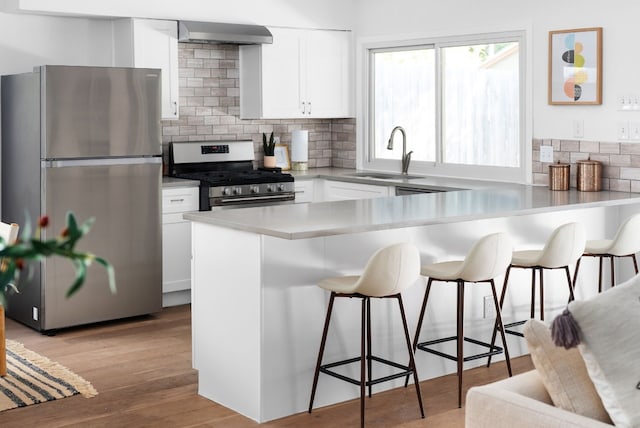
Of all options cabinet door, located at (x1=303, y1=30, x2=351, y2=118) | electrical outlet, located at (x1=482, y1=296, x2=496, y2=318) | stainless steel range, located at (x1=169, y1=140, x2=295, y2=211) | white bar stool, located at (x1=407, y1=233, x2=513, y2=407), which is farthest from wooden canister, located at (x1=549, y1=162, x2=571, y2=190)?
cabinet door, located at (x1=303, y1=30, x2=351, y2=118)

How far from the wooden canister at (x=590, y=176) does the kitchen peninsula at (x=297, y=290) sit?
0.72 m

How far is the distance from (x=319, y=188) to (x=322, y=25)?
131 cm

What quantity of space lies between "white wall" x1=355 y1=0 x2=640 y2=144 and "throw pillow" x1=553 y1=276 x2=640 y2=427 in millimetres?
3351

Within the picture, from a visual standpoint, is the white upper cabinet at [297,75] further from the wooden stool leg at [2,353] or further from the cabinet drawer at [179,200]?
the wooden stool leg at [2,353]

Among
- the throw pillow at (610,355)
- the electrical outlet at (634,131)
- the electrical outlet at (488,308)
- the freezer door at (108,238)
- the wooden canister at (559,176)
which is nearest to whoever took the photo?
the throw pillow at (610,355)

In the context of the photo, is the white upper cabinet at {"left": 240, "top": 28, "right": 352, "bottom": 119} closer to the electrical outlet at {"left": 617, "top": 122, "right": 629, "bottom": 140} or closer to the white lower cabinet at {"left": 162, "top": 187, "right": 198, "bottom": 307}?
the white lower cabinet at {"left": 162, "top": 187, "right": 198, "bottom": 307}

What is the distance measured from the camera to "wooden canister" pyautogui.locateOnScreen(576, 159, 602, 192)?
537 cm

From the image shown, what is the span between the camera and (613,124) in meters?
5.37

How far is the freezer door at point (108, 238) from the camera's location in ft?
17.6

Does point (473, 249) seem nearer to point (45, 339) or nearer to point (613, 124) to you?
point (613, 124)

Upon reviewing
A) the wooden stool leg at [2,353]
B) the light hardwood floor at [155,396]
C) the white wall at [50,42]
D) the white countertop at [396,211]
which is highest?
the white wall at [50,42]

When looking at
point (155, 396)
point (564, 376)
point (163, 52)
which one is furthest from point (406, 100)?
point (564, 376)

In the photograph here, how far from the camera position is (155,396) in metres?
4.24

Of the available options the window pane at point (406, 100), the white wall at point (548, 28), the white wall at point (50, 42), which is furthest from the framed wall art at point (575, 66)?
the white wall at point (50, 42)
